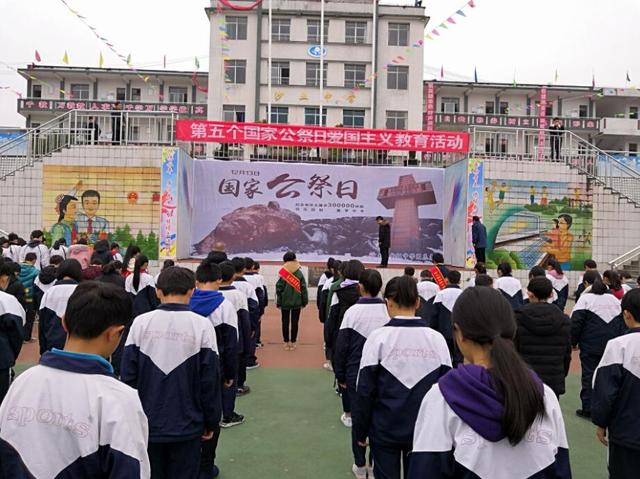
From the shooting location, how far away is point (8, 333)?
421 cm

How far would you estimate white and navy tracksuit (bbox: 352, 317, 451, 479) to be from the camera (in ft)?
9.83

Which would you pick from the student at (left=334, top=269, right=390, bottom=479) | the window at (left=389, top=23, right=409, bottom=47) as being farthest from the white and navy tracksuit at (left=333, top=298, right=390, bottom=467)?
the window at (left=389, top=23, right=409, bottom=47)

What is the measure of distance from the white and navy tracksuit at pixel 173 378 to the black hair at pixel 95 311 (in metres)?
1.06

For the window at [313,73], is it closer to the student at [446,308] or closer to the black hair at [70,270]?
the student at [446,308]

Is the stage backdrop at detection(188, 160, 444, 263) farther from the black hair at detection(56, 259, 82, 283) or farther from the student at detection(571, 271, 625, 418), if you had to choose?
the student at detection(571, 271, 625, 418)

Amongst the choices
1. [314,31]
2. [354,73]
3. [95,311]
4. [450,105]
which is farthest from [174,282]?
[450,105]

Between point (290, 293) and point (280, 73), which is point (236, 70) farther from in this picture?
point (290, 293)

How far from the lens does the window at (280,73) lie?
3197 cm

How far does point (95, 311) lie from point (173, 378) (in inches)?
48.0

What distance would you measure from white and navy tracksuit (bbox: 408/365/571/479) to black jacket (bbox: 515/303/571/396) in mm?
2634

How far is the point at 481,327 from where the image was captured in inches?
69.1

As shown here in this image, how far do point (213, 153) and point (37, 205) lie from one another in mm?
5070

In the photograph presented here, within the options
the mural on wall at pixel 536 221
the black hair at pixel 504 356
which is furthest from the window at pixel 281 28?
the black hair at pixel 504 356

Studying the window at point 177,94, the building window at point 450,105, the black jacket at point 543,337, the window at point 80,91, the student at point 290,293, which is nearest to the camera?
the black jacket at point 543,337
